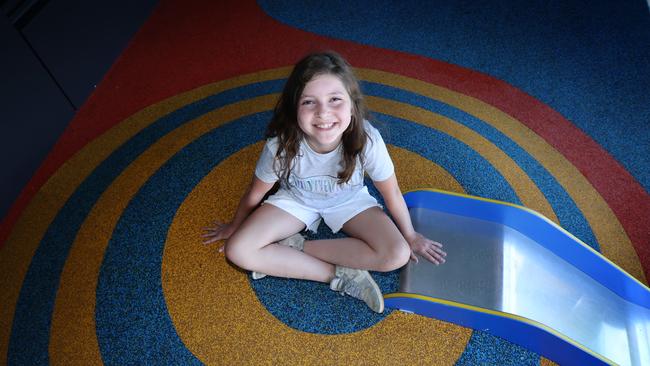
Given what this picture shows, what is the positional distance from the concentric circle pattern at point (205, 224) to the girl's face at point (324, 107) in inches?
24.4

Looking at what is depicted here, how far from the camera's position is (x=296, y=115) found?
4.43ft

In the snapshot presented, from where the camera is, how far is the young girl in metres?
1.32

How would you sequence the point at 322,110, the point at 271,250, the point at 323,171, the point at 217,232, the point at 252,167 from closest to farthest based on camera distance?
the point at 322,110, the point at 323,171, the point at 271,250, the point at 217,232, the point at 252,167

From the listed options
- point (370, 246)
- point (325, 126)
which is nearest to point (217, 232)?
point (370, 246)

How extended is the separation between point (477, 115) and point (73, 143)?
1.89 meters

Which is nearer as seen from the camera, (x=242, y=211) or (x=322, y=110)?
(x=322, y=110)

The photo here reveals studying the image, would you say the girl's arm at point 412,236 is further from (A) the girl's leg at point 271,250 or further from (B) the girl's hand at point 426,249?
(A) the girl's leg at point 271,250

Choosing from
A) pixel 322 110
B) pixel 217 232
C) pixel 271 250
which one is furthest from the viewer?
pixel 217 232

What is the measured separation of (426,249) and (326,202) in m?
0.40

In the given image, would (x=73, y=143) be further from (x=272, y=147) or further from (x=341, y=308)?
(x=341, y=308)

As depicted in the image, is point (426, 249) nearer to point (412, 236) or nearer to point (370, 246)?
point (412, 236)

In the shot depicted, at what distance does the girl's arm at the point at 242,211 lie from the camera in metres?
1.56

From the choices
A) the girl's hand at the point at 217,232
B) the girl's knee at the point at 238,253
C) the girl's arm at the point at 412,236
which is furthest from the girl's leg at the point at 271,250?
the girl's arm at the point at 412,236

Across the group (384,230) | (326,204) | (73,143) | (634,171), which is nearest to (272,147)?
(326,204)
